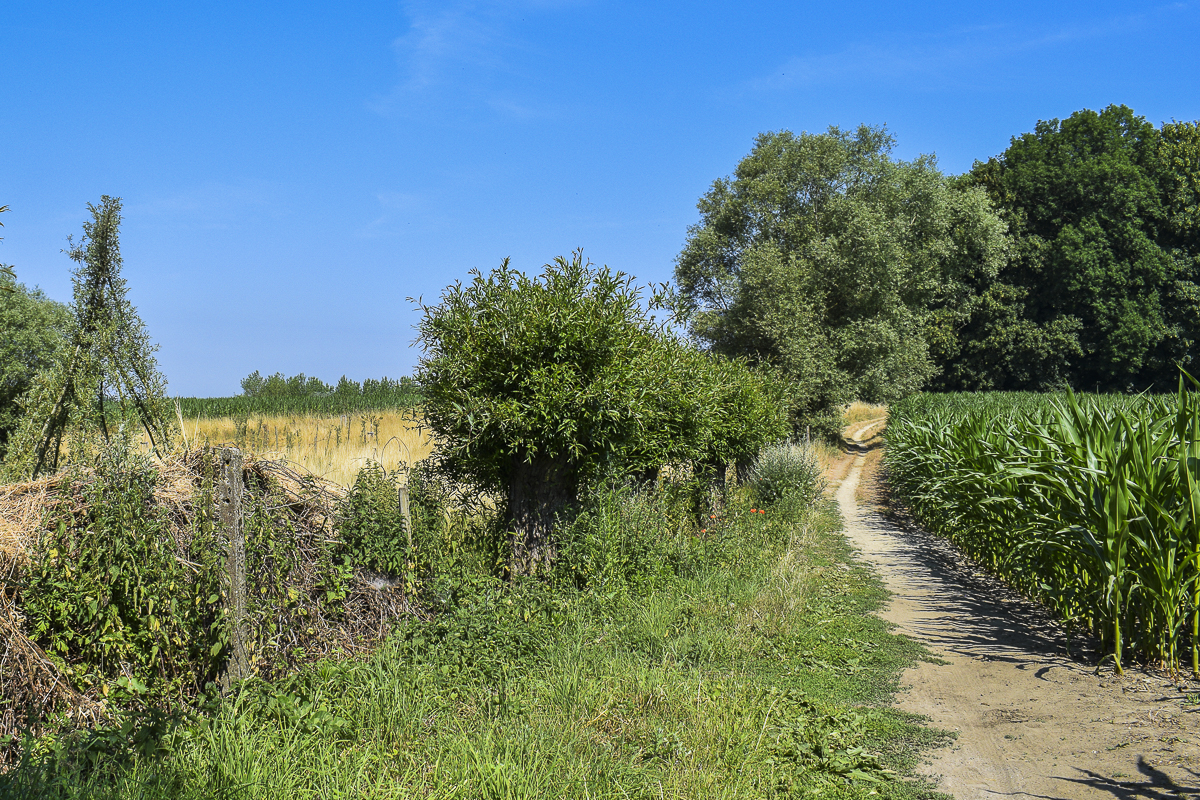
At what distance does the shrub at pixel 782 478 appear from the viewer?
15938 millimetres

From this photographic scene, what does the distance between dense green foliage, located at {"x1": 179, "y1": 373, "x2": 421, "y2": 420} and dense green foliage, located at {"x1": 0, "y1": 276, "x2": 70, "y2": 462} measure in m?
5.21

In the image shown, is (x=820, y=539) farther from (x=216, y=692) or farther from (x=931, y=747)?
(x=216, y=692)

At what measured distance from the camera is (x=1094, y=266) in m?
40.9

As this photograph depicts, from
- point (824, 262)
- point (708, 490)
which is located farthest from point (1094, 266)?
point (708, 490)

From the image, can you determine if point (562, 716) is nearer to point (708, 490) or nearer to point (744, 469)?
point (708, 490)

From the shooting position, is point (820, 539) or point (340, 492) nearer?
point (340, 492)

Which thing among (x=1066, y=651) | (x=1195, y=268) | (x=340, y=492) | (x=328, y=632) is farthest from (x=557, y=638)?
(x=1195, y=268)

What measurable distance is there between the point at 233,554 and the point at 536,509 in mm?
3719

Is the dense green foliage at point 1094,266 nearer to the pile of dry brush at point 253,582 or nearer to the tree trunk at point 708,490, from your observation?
the tree trunk at point 708,490

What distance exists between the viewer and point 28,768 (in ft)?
12.5

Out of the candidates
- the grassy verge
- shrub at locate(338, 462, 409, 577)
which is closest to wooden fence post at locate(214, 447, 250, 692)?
the grassy verge

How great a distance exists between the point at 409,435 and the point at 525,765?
868 inches

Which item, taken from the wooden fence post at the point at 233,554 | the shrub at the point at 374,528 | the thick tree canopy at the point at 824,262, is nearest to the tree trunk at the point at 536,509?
the shrub at the point at 374,528

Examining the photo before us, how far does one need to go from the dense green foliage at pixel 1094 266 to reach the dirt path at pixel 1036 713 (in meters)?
39.3
